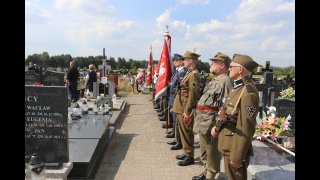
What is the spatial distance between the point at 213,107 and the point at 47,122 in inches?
95.3

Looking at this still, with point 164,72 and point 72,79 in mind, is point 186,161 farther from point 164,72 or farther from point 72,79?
point 72,79

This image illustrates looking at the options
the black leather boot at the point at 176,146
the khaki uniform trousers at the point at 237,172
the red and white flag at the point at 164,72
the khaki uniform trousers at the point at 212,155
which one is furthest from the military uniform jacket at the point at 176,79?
the khaki uniform trousers at the point at 237,172

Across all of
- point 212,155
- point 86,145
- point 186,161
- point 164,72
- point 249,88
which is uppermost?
point 164,72

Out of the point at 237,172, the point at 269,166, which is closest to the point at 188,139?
the point at 269,166

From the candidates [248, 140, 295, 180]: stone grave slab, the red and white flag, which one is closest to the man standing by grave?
the red and white flag

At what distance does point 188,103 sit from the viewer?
18.2 ft

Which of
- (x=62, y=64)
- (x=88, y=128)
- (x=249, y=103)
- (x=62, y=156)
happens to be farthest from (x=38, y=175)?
(x=62, y=64)

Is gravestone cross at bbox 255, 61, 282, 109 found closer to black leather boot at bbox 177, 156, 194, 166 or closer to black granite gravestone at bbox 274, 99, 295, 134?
black granite gravestone at bbox 274, 99, 295, 134

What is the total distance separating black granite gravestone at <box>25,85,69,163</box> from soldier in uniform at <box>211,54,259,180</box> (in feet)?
7.26

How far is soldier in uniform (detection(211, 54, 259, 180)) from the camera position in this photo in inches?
137

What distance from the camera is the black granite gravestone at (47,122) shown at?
4.58 metres
